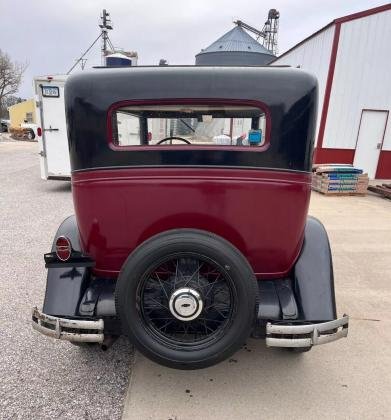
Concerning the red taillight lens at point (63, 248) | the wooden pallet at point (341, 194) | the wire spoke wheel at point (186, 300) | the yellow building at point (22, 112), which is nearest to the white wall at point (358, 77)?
the wooden pallet at point (341, 194)

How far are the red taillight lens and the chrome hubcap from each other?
805 mm

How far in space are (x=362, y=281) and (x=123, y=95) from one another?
3.38 m

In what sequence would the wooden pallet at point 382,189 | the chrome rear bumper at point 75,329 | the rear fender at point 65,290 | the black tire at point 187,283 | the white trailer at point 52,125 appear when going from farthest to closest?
the wooden pallet at point 382,189
the white trailer at point 52,125
the rear fender at point 65,290
the chrome rear bumper at point 75,329
the black tire at point 187,283

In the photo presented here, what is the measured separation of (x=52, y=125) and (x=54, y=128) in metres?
0.08

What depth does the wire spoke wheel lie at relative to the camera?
75.5 inches

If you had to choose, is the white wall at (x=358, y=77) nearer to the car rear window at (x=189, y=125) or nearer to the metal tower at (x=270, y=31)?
the car rear window at (x=189, y=125)

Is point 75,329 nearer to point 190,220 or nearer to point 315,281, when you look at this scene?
point 190,220

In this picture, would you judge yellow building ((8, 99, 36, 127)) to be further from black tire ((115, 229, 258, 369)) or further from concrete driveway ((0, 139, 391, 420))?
black tire ((115, 229, 258, 369))

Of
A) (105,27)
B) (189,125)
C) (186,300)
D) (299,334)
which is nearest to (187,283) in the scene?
(186,300)

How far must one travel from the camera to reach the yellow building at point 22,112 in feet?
131

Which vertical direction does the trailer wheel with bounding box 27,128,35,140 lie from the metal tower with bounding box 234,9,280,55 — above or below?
below

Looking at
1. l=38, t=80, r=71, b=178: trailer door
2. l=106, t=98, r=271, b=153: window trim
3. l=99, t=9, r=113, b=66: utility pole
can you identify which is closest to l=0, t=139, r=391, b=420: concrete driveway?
l=106, t=98, r=271, b=153: window trim

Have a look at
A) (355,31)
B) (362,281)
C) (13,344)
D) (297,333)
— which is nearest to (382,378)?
(297,333)

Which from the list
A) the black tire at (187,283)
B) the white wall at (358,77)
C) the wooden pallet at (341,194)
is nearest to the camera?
the black tire at (187,283)
